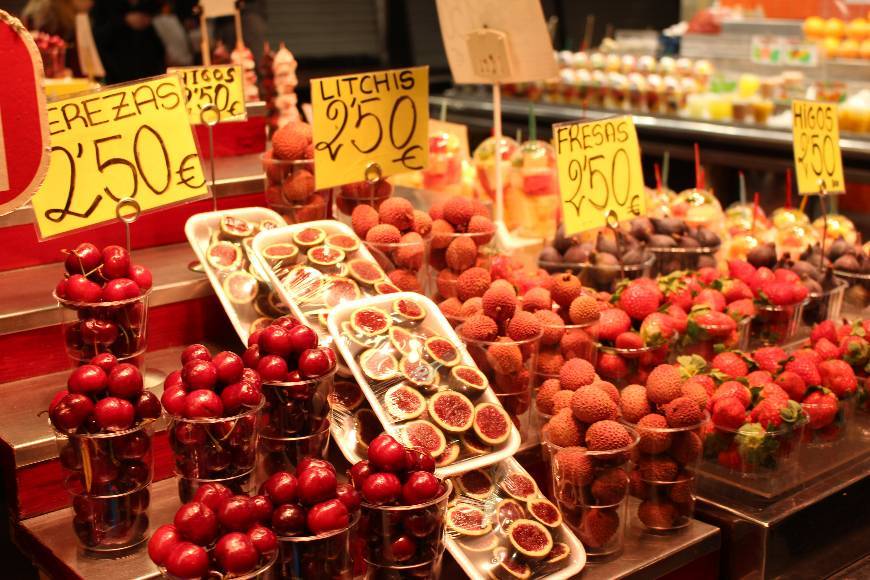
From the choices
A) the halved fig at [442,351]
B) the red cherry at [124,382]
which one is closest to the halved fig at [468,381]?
the halved fig at [442,351]

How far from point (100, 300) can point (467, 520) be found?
2.48 feet

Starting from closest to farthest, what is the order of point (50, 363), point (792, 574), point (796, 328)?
point (792, 574), point (50, 363), point (796, 328)

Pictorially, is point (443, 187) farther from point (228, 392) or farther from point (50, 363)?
point (228, 392)

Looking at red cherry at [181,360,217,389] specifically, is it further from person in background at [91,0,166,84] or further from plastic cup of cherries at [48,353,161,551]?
person in background at [91,0,166,84]

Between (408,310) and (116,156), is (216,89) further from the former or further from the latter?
(408,310)

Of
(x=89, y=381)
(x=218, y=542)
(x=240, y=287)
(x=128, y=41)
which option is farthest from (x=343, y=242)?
(x=128, y=41)

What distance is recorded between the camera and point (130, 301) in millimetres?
1768

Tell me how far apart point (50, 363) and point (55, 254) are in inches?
14.6

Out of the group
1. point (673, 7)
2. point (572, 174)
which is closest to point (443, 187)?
point (572, 174)

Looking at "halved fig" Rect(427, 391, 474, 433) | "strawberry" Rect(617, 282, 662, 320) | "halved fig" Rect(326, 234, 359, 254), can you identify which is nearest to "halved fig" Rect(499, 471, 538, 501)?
"halved fig" Rect(427, 391, 474, 433)

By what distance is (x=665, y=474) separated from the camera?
1791 mm

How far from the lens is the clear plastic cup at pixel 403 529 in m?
1.43

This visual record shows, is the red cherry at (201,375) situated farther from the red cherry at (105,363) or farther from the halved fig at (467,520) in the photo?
the halved fig at (467,520)

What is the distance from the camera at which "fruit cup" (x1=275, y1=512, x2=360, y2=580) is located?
137 centimetres
